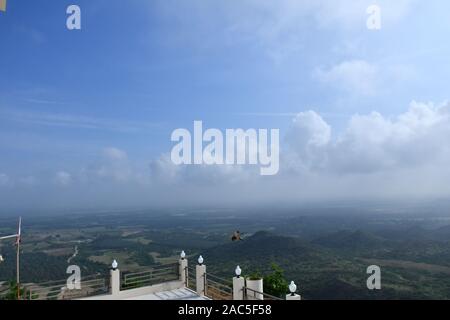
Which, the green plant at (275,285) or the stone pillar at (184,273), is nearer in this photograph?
A: the stone pillar at (184,273)

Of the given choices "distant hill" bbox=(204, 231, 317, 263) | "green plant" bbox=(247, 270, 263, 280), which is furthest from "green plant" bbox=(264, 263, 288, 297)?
"distant hill" bbox=(204, 231, 317, 263)

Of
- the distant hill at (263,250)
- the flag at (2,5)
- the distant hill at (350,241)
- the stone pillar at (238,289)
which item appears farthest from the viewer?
the distant hill at (350,241)

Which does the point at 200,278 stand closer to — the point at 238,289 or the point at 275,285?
the point at 238,289

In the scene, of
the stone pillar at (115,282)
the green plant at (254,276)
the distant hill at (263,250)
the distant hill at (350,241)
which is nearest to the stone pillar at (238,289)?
the green plant at (254,276)

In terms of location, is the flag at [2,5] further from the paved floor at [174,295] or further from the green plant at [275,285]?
the green plant at [275,285]

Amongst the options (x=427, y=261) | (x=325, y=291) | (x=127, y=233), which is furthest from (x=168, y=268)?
(x=127, y=233)

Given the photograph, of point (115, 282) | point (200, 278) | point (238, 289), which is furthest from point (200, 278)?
point (115, 282)
